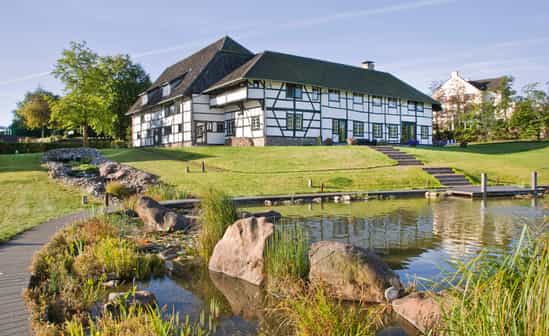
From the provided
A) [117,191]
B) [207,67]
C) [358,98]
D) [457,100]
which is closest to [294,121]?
[358,98]

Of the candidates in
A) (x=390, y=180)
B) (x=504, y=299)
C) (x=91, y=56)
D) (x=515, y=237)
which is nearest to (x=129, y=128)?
(x=91, y=56)

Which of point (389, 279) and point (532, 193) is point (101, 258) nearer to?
point (389, 279)

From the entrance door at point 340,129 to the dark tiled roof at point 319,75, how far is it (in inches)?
110

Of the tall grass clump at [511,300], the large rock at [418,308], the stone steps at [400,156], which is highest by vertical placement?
the stone steps at [400,156]

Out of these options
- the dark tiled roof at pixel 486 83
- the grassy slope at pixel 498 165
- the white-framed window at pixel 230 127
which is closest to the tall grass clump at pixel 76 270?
the grassy slope at pixel 498 165

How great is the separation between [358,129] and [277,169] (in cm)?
1621

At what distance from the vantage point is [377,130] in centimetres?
3697

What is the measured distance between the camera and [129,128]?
49.8m

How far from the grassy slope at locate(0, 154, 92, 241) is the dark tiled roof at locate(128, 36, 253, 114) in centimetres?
1373

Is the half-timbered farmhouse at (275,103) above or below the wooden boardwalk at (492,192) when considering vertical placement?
above

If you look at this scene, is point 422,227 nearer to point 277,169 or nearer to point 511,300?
point 511,300

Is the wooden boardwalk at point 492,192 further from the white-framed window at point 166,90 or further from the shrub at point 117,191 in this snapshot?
the white-framed window at point 166,90

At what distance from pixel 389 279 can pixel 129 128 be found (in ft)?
160

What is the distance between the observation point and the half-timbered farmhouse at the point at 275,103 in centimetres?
3033
